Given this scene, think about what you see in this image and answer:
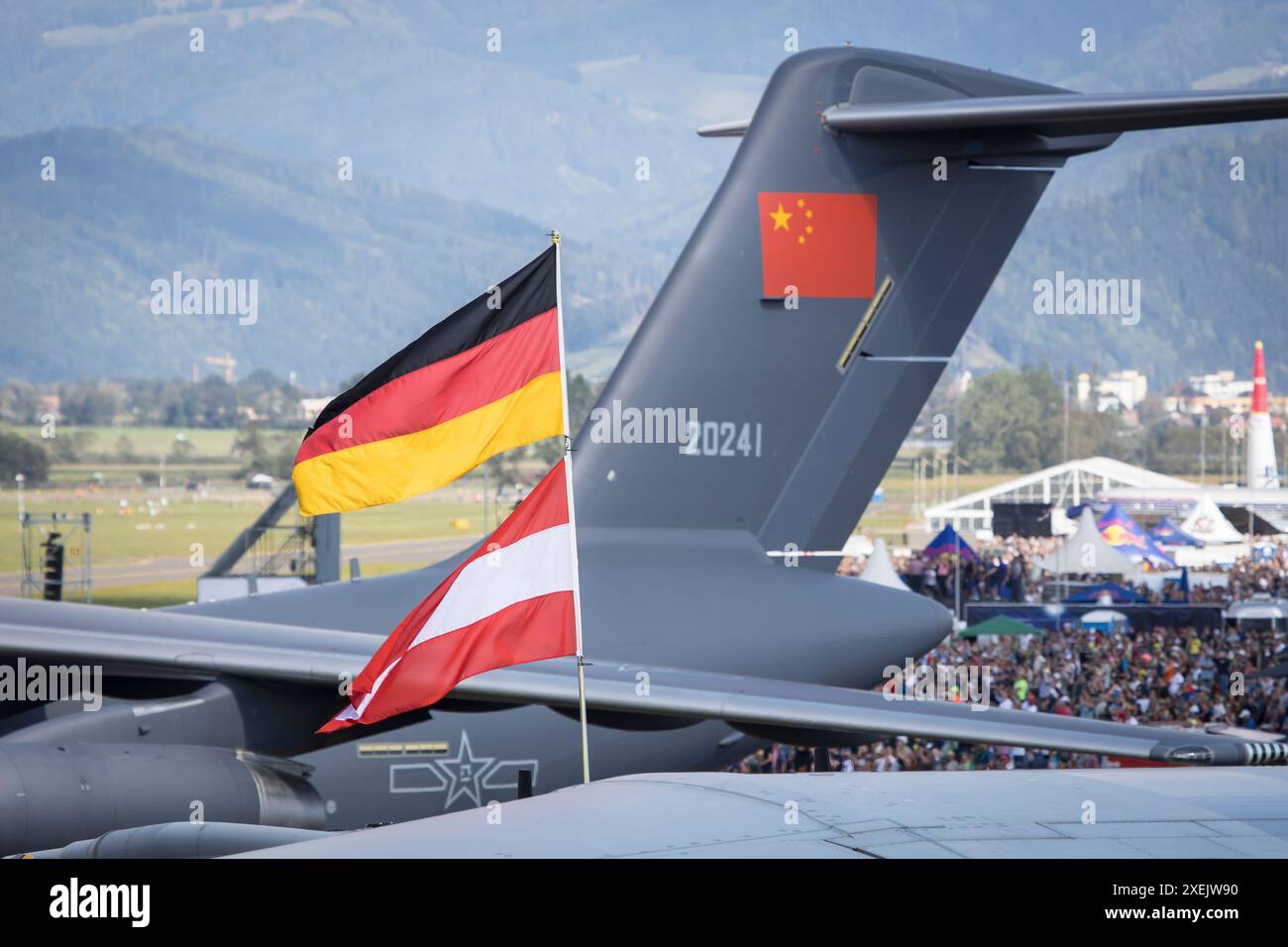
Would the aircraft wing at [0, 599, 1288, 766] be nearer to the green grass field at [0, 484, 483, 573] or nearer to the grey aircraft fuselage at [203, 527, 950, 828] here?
the grey aircraft fuselage at [203, 527, 950, 828]

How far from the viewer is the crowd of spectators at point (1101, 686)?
1631cm

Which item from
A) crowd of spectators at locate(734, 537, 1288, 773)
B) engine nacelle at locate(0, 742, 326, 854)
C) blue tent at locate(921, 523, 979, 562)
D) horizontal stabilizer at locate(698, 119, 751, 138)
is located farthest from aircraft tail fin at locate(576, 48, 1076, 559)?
blue tent at locate(921, 523, 979, 562)

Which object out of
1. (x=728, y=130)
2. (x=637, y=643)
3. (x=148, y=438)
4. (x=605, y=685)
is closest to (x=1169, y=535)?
(x=728, y=130)

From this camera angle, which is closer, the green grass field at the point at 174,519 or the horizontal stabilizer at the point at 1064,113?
the horizontal stabilizer at the point at 1064,113

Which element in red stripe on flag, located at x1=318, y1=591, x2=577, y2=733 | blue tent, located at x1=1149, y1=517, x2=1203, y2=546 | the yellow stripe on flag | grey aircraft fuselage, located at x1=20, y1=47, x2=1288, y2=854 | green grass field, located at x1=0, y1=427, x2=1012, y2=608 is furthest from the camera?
blue tent, located at x1=1149, y1=517, x2=1203, y2=546

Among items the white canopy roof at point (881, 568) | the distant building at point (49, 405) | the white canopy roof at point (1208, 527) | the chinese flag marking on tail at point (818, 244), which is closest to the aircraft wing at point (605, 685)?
the chinese flag marking on tail at point (818, 244)

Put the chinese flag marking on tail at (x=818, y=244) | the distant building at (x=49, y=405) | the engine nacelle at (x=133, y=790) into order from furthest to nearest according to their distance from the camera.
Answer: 1. the distant building at (x=49, y=405)
2. the chinese flag marking on tail at (x=818, y=244)
3. the engine nacelle at (x=133, y=790)

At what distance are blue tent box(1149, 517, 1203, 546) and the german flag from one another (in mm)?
51981

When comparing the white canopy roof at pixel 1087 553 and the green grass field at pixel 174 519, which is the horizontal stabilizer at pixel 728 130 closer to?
the white canopy roof at pixel 1087 553

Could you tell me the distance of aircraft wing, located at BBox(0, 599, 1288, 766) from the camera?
6898 mm

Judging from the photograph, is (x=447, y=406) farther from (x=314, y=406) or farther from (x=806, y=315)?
(x=314, y=406)

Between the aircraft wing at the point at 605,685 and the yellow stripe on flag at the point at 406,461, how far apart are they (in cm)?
140

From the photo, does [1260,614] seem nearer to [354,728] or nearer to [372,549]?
[354,728]
